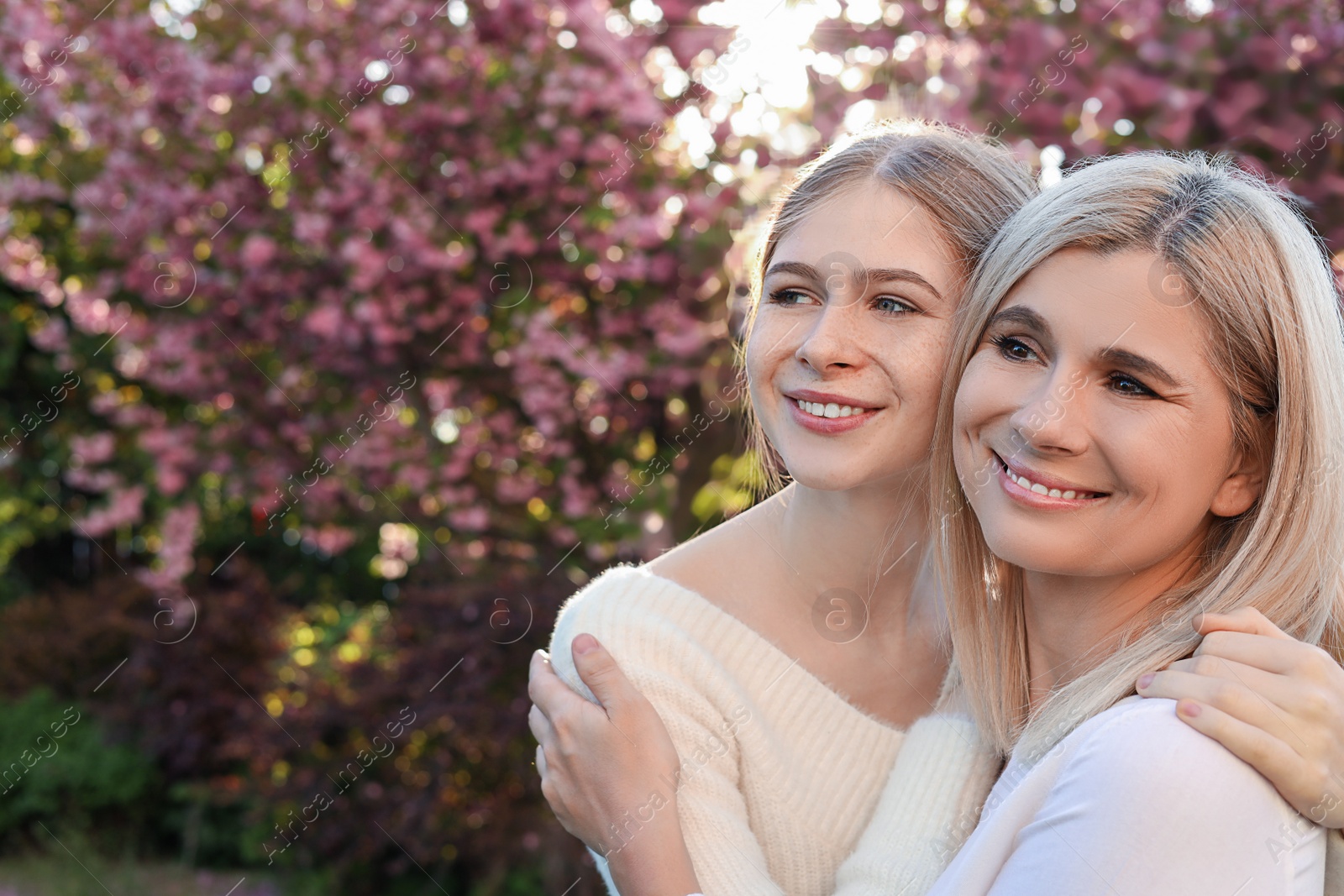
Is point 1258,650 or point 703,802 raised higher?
point 1258,650

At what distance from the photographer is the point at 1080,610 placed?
5.82 ft

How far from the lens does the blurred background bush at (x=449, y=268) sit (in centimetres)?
352

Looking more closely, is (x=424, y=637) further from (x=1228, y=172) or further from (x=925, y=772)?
(x=1228, y=172)

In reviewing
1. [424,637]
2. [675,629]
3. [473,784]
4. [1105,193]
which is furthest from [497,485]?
[1105,193]

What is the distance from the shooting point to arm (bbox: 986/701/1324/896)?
129cm

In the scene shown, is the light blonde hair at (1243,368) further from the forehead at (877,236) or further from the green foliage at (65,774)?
the green foliage at (65,774)

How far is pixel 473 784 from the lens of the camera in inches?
187

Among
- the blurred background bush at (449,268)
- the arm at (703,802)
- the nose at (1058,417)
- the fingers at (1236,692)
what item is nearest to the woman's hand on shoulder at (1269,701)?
the fingers at (1236,692)

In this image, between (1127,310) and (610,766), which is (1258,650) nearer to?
(1127,310)

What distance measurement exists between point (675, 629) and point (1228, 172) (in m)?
1.16

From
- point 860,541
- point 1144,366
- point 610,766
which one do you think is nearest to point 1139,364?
point 1144,366

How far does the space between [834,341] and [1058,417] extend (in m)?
0.49

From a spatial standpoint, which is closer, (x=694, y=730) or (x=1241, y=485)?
(x=1241, y=485)

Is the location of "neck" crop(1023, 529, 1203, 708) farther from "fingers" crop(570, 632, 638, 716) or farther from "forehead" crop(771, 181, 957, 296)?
"fingers" crop(570, 632, 638, 716)
